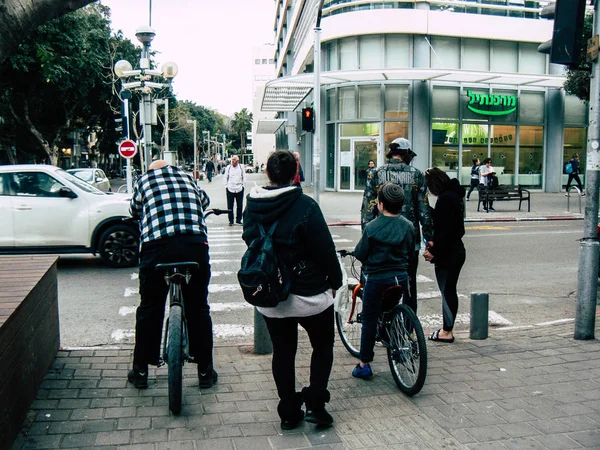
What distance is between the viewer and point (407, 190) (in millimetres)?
5617

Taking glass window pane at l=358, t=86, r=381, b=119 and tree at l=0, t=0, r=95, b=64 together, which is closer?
tree at l=0, t=0, r=95, b=64

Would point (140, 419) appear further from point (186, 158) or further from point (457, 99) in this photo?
point (186, 158)

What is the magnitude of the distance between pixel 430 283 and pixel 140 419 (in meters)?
6.01

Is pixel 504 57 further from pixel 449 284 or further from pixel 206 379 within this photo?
pixel 206 379

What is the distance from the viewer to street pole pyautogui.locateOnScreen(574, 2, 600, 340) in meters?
5.68

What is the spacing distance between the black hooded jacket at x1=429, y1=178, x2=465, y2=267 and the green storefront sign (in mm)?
25319

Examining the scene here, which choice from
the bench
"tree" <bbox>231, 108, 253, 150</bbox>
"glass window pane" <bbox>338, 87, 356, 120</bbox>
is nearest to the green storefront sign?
"glass window pane" <bbox>338, 87, 356, 120</bbox>

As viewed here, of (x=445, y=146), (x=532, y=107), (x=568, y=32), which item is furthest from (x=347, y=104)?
(x=568, y=32)

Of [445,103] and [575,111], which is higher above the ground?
[445,103]

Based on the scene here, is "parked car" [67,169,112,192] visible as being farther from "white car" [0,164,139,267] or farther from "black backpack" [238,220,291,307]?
"black backpack" [238,220,291,307]

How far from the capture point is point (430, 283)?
920 centimetres

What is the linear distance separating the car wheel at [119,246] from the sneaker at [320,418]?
7172mm

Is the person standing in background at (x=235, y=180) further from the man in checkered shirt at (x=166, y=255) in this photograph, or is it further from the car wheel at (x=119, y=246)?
the man in checkered shirt at (x=166, y=255)

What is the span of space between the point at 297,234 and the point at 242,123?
144178 mm
